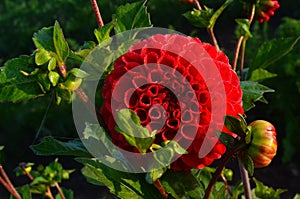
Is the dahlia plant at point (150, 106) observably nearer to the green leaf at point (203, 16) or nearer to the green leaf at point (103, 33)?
the green leaf at point (103, 33)

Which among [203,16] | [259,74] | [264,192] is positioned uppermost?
[203,16]

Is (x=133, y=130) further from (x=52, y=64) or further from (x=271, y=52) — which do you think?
(x=271, y=52)

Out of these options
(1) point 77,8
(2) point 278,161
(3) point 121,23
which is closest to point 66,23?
(1) point 77,8

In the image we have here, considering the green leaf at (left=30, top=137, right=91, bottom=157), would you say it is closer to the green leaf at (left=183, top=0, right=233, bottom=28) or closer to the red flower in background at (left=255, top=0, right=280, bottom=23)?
the green leaf at (left=183, top=0, right=233, bottom=28)

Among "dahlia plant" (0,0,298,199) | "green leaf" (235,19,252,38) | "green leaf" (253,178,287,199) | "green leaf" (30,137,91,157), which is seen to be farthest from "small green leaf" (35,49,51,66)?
"green leaf" (253,178,287,199)

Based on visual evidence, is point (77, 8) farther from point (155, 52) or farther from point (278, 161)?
point (155, 52)

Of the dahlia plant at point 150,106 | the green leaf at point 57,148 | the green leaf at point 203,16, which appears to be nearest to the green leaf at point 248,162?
the dahlia plant at point 150,106

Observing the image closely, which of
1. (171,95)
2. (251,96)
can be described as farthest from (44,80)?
(251,96)
